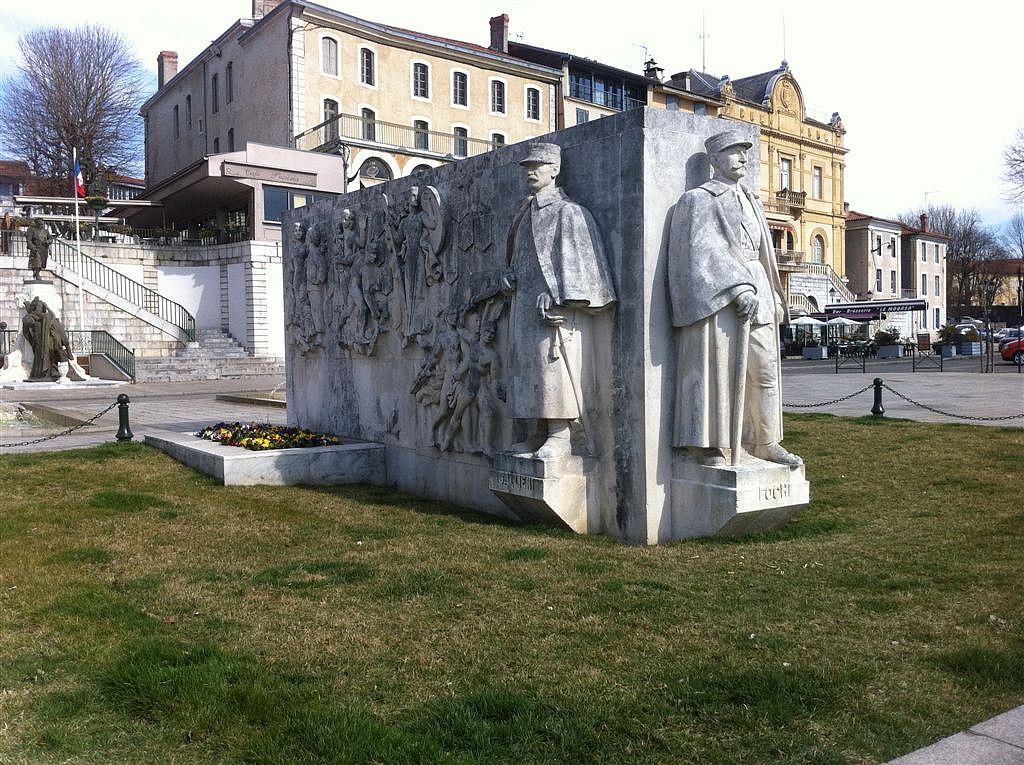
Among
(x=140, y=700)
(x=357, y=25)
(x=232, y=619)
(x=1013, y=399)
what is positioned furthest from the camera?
(x=357, y=25)

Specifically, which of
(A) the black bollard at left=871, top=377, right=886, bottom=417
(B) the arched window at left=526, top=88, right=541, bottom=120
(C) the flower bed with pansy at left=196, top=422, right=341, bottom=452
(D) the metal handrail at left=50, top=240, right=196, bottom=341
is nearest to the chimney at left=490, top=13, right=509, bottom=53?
(B) the arched window at left=526, top=88, right=541, bottom=120

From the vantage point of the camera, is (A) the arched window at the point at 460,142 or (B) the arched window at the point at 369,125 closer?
(B) the arched window at the point at 369,125

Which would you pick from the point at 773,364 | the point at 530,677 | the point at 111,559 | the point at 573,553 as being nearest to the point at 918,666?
the point at 530,677

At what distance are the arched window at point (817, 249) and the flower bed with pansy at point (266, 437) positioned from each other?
6165cm

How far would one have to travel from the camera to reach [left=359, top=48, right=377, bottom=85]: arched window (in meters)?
47.9

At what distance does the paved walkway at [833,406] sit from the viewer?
12.1 feet

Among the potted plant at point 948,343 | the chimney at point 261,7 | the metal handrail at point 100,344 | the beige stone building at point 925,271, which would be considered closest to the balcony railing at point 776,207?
the potted plant at point 948,343

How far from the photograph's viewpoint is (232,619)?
566 centimetres

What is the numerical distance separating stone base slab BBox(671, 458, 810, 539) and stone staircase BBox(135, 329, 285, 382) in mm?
29967

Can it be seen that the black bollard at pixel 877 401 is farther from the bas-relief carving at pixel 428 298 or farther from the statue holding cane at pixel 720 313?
the statue holding cane at pixel 720 313

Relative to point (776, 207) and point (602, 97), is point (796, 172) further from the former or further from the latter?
point (602, 97)

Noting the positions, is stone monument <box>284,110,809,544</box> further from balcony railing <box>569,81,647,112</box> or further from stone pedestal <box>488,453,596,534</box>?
balcony railing <box>569,81,647,112</box>

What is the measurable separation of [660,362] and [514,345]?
1.37 meters

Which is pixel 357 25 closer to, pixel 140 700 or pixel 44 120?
pixel 44 120
